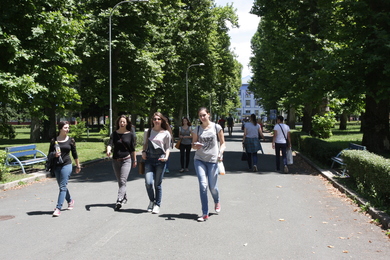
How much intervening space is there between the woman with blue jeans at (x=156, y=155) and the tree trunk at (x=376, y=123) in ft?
36.3

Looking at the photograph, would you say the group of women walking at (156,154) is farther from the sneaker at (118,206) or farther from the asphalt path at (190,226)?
the asphalt path at (190,226)

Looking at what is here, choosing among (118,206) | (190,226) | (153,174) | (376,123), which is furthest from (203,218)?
(376,123)

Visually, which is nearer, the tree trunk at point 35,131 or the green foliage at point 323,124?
the green foliage at point 323,124

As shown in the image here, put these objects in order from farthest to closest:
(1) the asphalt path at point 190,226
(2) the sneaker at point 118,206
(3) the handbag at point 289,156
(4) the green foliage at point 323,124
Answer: (4) the green foliage at point 323,124, (3) the handbag at point 289,156, (2) the sneaker at point 118,206, (1) the asphalt path at point 190,226

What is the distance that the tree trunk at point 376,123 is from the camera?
52.6 ft

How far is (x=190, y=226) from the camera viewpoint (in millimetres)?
6438

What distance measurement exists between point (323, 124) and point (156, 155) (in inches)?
841

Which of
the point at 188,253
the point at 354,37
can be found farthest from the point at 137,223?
the point at 354,37

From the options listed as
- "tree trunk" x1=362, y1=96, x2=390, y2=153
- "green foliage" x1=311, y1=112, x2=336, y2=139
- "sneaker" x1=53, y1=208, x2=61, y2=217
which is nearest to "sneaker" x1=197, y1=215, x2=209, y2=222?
"sneaker" x1=53, y1=208, x2=61, y2=217

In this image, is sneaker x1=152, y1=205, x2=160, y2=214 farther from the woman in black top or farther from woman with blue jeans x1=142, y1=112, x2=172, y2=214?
the woman in black top

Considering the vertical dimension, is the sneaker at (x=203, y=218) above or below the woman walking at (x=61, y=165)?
below

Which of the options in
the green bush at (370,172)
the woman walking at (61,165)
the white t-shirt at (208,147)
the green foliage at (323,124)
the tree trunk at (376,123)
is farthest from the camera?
the green foliage at (323,124)

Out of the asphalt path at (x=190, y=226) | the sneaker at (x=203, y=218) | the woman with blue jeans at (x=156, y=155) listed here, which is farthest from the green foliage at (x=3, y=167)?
the sneaker at (x=203, y=218)

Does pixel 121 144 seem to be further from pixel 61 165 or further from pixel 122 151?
pixel 61 165
